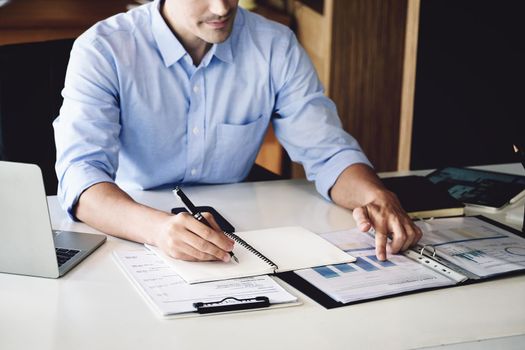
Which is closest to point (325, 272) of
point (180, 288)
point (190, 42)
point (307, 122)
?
point (180, 288)

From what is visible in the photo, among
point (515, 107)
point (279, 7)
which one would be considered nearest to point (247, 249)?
point (515, 107)

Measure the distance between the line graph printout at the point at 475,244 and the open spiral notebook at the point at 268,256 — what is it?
19 centimetres

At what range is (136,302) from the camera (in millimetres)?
1102

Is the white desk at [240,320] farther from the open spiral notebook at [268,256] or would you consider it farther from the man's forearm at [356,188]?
the man's forearm at [356,188]

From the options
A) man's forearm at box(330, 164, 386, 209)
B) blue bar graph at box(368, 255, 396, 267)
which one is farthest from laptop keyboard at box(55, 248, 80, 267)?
man's forearm at box(330, 164, 386, 209)

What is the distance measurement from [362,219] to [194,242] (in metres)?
0.34

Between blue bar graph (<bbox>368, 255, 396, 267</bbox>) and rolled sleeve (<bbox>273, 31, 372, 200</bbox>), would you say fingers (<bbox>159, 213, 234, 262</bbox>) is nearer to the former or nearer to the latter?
blue bar graph (<bbox>368, 255, 396, 267</bbox>)

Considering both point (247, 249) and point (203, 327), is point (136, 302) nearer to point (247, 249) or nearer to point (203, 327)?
point (203, 327)

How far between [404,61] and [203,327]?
2.37m

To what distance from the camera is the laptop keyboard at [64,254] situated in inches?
48.4

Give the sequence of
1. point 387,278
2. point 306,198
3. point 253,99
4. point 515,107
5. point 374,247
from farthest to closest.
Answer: point 515,107
point 253,99
point 306,198
point 374,247
point 387,278

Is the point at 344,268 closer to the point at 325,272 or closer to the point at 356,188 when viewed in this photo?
the point at 325,272

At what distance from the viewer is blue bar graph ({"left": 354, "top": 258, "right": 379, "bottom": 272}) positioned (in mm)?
1247

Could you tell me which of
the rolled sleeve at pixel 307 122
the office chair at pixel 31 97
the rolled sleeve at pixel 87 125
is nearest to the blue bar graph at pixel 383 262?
the rolled sleeve at pixel 307 122
